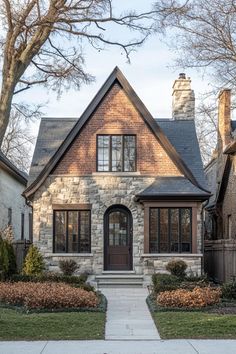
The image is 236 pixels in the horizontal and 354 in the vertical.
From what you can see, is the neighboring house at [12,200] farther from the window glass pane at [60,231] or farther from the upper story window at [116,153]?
the upper story window at [116,153]

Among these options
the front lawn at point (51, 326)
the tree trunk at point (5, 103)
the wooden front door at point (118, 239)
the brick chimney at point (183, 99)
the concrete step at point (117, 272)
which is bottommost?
the front lawn at point (51, 326)

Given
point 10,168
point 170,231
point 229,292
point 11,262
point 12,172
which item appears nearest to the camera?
point 229,292

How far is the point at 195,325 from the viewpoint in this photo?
1123cm

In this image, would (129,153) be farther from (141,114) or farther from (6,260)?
(6,260)

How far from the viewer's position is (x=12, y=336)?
34.0 feet

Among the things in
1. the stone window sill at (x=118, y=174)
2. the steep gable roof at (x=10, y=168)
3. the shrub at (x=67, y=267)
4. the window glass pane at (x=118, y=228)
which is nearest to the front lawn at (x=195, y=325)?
the shrub at (x=67, y=267)

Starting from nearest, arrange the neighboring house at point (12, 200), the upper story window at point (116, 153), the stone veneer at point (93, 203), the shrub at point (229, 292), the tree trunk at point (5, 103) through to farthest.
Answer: the shrub at point (229, 292)
the tree trunk at point (5, 103)
the stone veneer at point (93, 203)
the upper story window at point (116, 153)
the neighboring house at point (12, 200)

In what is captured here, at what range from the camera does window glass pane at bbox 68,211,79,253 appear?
22.5 m

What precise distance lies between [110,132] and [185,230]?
16.0ft

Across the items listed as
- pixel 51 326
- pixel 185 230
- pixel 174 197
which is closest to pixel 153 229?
pixel 185 230

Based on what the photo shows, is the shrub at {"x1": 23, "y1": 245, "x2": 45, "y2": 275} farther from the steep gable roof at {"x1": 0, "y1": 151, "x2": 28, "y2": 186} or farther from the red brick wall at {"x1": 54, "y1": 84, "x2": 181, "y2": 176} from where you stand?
the steep gable roof at {"x1": 0, "y1": 151, "x2": 28, "y2": 186}

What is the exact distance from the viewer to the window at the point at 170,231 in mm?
22156

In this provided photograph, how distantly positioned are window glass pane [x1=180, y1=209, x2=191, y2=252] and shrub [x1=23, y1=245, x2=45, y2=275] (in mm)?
5454

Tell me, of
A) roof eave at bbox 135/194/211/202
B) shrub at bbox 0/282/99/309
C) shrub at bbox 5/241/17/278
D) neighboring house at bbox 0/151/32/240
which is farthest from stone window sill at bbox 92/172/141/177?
shrub at bbox 0/282/99/309
